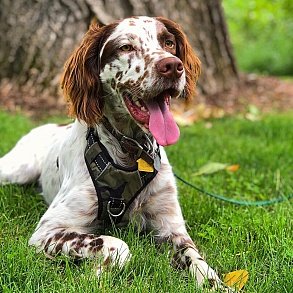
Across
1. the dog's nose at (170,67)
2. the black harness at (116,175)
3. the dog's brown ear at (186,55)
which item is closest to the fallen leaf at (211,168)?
the dog's brown ear at (186,55)

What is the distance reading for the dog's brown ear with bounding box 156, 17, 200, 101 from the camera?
3570 mm

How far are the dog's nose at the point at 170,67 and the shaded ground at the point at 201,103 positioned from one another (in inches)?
139

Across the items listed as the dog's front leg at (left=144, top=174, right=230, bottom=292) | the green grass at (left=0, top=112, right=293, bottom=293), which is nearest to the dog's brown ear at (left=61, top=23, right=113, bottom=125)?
the dog's front leg at (left=144, top=174, right=230, bottom=292)

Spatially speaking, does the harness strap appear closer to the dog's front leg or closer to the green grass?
the dog's front leg

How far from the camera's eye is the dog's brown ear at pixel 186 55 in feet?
11.7

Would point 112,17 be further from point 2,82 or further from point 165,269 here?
point 165,269

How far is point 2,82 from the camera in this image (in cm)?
730

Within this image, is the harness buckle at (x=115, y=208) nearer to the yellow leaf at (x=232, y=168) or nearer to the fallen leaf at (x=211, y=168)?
the fallen leaf at (x=211, y=168)

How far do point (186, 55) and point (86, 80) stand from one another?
65cm

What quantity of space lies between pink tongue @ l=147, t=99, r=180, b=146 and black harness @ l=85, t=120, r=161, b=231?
28cm

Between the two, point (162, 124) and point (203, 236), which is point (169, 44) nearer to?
point (162, 124)

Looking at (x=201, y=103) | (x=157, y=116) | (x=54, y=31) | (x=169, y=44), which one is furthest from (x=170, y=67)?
(x=201, y=103)

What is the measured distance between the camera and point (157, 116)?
10.3ft

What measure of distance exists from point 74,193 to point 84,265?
594 millimetres
